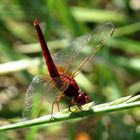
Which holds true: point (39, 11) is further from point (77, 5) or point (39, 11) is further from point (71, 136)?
point (71, 136)

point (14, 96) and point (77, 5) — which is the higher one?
point (77, 5)

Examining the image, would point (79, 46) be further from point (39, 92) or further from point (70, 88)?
point (39, 92)

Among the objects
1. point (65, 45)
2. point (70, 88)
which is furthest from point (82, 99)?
point (65, 45)

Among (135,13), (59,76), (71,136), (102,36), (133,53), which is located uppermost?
(135,13)

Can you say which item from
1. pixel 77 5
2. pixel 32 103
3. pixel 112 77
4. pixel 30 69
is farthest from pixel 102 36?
pixel 77 5

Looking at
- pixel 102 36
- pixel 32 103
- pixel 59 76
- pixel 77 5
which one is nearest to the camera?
pixel 32 103

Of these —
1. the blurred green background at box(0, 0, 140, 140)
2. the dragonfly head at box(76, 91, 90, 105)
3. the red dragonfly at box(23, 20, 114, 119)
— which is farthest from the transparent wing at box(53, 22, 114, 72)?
the blurred green background at box(0, 0, 140, 140)

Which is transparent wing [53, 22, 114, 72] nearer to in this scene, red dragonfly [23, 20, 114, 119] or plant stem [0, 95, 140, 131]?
red dragonfly [23, 20, 114, 119]
